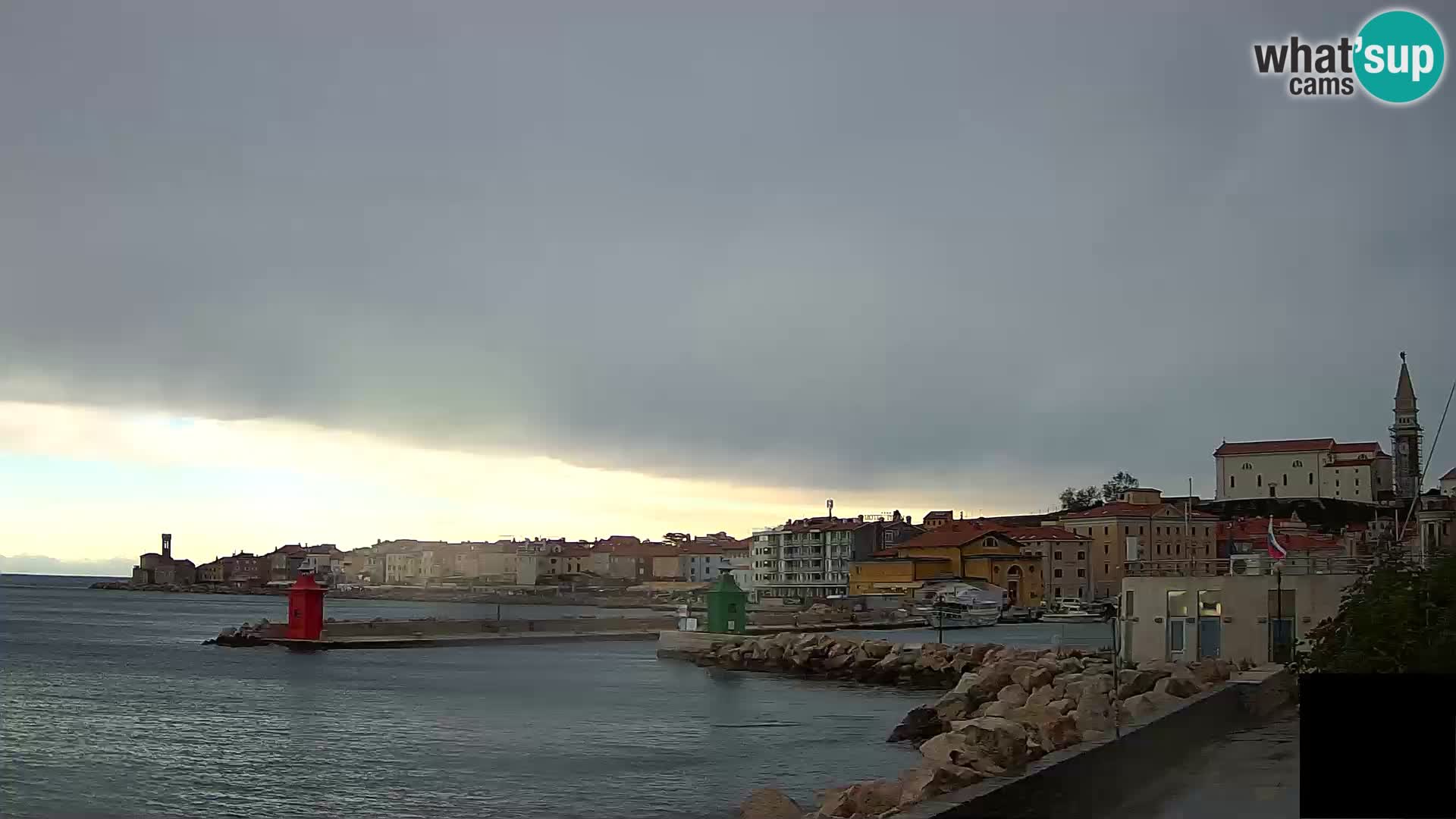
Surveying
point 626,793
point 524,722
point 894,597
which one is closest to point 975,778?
point 626,793

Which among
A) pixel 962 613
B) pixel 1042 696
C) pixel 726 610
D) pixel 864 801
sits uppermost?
pixel 864 801

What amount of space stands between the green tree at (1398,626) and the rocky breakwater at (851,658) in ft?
77.9

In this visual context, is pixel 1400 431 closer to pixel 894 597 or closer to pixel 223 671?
pixel 894 597

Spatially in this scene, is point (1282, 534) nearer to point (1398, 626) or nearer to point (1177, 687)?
point (1177, 687)

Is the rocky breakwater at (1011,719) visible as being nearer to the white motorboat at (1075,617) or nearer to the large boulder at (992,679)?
the large boulder at (992,679)

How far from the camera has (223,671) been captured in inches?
1780

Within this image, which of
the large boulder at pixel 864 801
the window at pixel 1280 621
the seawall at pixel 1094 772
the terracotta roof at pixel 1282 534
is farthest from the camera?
the terracotta roof at pixel 1282 534

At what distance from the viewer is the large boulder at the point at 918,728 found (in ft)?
81.7

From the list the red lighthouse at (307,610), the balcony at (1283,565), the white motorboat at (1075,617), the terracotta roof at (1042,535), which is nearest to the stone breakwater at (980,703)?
the balcony at (1283,565)

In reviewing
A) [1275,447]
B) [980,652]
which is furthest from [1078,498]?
[980,652]

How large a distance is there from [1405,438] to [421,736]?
261 feet

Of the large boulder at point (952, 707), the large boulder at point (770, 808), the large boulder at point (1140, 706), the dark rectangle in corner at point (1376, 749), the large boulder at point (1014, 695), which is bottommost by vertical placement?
the large boulder at point (952, 707)

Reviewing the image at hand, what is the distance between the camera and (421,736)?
2648cm

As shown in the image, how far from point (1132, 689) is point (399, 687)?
23.9 meters
